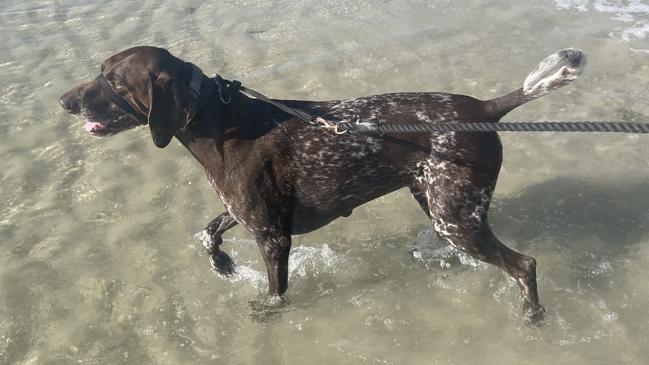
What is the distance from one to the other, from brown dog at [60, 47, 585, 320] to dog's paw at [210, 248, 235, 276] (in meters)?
0.74

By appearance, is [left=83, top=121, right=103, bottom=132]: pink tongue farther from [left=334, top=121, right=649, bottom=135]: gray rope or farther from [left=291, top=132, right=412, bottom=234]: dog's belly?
[left=334, top=121, right=649, bottom=135]: gray rope

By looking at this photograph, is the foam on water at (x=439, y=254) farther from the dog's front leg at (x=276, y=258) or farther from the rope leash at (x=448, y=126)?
the rope leash at (x=448, y=126)

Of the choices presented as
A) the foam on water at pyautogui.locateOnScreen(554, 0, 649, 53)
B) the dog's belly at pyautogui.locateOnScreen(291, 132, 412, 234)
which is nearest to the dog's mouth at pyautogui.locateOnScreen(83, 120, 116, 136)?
the dog's belly at pyautogui.locateOnScreen(291, 132, 412, 234)

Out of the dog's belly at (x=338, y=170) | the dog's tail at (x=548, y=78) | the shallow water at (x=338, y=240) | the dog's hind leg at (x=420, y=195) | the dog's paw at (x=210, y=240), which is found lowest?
the shallow water at (x=338, y=240)

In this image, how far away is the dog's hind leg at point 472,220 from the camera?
4.05 metres

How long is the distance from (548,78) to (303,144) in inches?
69.6

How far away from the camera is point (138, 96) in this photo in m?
3.86

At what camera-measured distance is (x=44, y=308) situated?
15.5ft

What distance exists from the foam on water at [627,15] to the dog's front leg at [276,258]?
6515mm

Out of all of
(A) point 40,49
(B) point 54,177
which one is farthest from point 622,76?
(A) point 40,49

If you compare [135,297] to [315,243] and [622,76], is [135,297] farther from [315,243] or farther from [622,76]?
[622,76]

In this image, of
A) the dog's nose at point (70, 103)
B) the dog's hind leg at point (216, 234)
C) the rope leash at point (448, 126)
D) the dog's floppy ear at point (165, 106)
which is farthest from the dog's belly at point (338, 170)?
the dog's nose at point (70, 103)

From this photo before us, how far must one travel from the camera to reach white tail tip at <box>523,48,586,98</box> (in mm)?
3799

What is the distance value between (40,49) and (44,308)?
5.64 m
